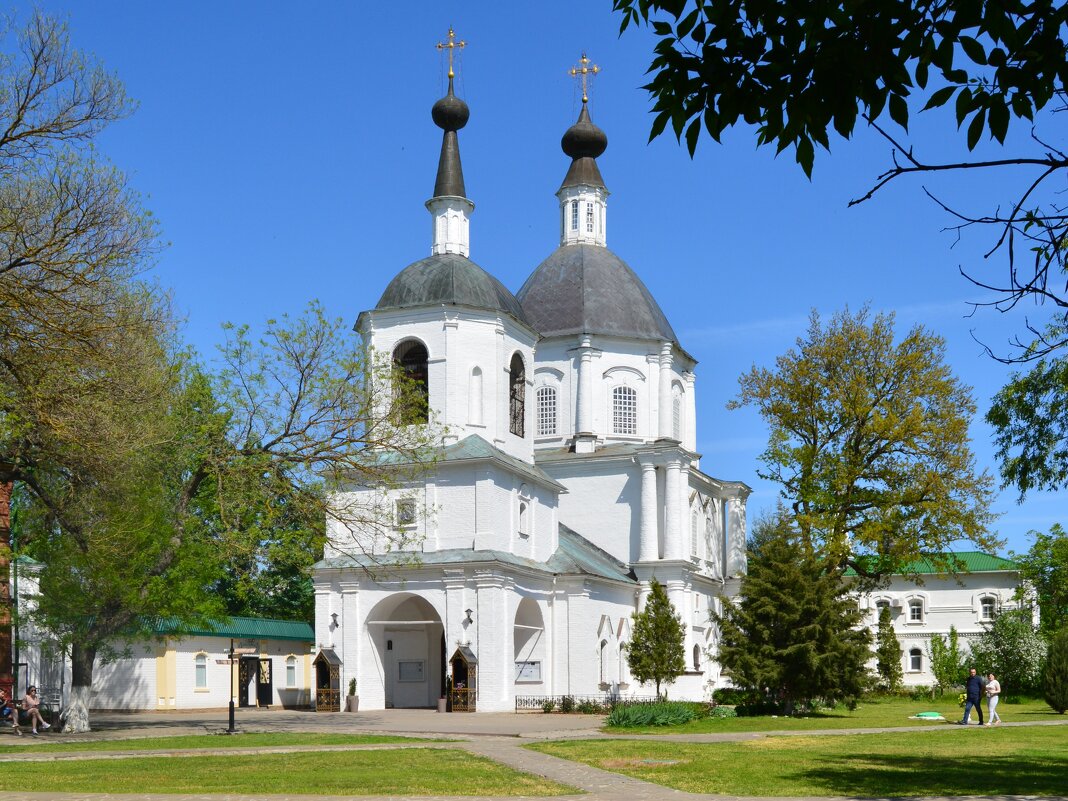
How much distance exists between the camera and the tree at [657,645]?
114 feet

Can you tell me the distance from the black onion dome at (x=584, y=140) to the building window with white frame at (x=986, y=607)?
94.9ft

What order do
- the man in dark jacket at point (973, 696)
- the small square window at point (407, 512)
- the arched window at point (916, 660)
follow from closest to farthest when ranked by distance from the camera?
the man in dark jacket at point (973, 696) < the small square window at point (407, 512) < the arched window at point (916, 660)

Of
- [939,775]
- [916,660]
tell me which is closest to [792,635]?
[939,775]

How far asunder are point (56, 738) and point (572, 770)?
1148 cm

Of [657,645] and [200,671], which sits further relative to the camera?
[200,671]

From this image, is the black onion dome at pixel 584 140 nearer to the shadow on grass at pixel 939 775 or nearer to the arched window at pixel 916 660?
the arched window at pixel 916 660

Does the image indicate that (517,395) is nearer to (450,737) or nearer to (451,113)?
(451,113)

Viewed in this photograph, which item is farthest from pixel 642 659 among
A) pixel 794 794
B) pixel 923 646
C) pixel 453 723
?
pixel 923 646

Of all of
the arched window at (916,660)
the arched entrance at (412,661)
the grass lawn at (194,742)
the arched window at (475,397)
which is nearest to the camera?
the grass lawn at (194,742)

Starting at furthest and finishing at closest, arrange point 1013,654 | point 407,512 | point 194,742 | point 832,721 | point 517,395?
point 1013,654 → point 517,395 → point 407,512 → point 832,721 → point 194,742

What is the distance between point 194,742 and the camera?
21156mm

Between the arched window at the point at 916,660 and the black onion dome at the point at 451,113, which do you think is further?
the arched window at the point at 916,660

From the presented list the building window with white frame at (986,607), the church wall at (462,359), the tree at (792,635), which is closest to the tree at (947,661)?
the building window with white frame at (986,607)

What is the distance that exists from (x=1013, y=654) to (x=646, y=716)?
2894 cm
